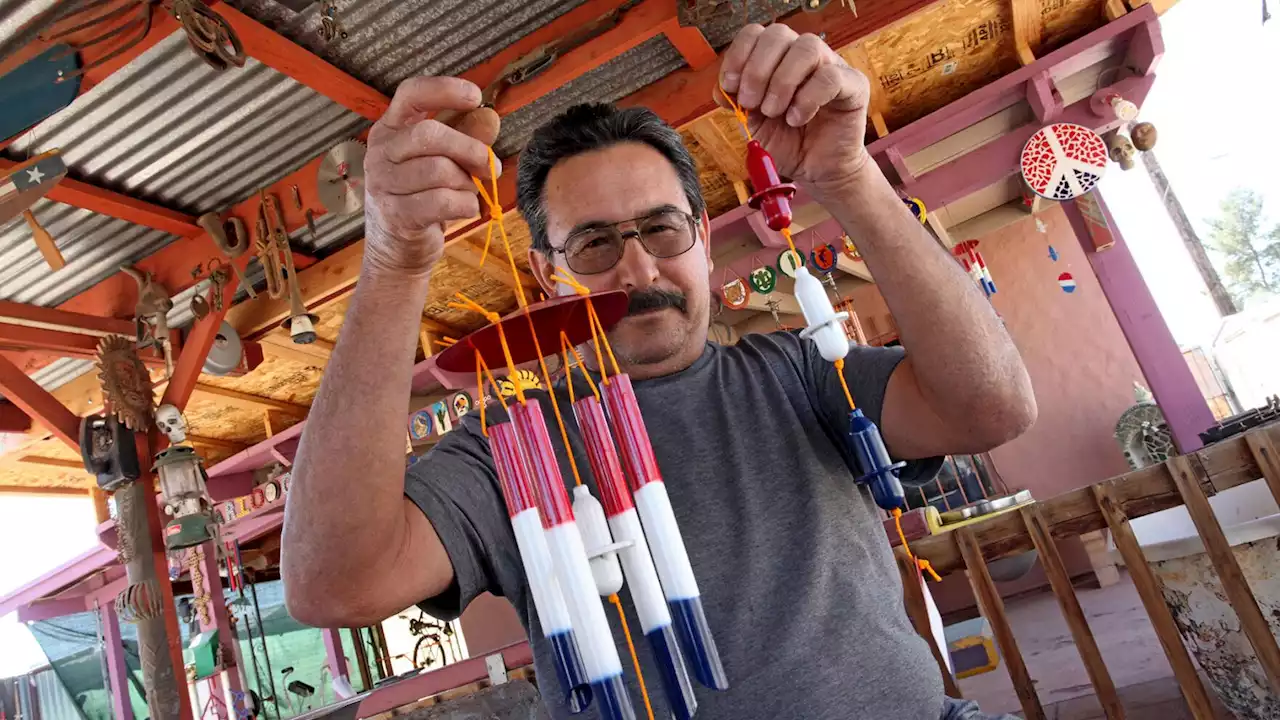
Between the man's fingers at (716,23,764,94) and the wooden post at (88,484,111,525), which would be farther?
the wooden post at (88,484,111,525)

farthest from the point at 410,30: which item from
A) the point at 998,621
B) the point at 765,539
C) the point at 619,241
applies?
the point at 998,621

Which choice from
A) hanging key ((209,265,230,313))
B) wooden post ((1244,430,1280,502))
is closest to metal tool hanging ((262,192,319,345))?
hanging key ((209,265,230,313))

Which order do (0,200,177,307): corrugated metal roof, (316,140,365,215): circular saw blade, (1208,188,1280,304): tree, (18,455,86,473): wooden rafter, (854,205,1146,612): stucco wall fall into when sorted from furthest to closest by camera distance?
(1208,188,1280,304): tree, (18,455,86,473): wooden rafter, (854,205,1146,612): stucco wall, (0,200,177,307): corrugated metal roof, (316,140,365,215): circular saw blade

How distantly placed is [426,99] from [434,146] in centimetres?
6

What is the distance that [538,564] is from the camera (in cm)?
91

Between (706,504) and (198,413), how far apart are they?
28.7ft

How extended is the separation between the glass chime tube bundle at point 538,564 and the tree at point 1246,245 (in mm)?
22051

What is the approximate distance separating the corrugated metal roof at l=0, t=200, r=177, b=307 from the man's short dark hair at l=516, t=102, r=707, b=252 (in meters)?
4.37

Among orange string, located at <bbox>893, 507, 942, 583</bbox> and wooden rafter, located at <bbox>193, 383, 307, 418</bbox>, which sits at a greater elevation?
wooden rafter, located at <bbox>193, 383, 307, 418</bbox>

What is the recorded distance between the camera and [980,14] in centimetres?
514

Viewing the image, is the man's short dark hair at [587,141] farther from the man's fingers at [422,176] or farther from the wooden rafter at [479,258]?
the wooden rafter at [479,258]

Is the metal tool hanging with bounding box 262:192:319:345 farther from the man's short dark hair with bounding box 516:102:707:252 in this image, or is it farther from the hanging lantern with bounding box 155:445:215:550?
the man's short dark hair with bounding box 516:102:707:252

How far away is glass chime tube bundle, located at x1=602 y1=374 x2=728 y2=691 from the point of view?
93 centimetres

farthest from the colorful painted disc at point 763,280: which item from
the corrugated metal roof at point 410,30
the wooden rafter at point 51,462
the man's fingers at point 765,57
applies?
the wooden rafter at point 51,462
